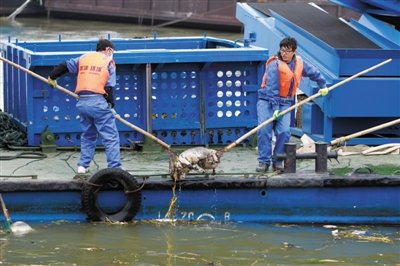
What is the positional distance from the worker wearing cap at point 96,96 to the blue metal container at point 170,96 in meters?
0.73

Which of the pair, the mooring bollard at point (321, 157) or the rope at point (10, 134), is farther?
the rope at point (10, 134)

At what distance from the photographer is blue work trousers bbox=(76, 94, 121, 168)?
9.76m

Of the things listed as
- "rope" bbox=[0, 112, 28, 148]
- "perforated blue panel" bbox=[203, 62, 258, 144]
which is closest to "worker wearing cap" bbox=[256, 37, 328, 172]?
"perforated blue panel" bbox=[203, 62, 258, 144]

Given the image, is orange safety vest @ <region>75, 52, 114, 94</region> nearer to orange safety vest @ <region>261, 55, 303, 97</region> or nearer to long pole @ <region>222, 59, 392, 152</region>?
long pole @ <region>222, 59, 392, 152</region>

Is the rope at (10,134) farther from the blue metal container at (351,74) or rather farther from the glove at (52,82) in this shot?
the blue metal container at (351,74)

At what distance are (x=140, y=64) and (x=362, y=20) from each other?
2592 millimetres

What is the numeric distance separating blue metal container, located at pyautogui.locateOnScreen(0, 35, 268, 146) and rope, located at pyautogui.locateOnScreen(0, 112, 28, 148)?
0.13 m

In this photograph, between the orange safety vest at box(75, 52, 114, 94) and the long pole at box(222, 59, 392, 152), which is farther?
the long pole at box(222, 59, 392, 152)

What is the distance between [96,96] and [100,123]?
10.1 inches

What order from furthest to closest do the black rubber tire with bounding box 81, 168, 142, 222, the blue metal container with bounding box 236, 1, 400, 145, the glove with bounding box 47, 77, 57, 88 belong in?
the blue metal container with bounding box 236, 1, 400, 145 → the glove with bounding box 47, 77, 57, 88 → the black rubber tire with bounding box 81, 168, 142, 222

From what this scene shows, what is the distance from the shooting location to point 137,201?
9.62 metres

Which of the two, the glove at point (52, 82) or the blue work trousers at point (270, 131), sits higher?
the glove at point (52, 82)

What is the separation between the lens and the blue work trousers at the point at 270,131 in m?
10.1

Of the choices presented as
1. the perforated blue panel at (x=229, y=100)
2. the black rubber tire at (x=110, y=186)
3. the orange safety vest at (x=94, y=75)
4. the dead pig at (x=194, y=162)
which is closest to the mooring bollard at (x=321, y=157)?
the dead pig at (x=194, y=162)
